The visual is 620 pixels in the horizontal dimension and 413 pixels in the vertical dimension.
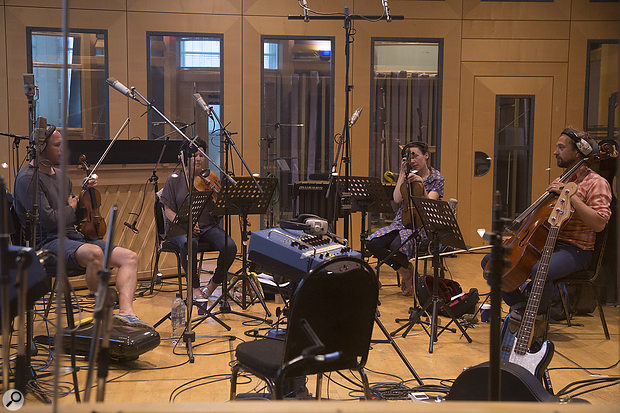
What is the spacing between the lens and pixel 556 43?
8852 mm

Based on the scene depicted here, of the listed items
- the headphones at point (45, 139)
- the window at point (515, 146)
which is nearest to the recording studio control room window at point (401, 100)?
the window at point (515, 146)

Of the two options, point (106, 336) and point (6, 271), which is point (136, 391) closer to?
point (6, 271)

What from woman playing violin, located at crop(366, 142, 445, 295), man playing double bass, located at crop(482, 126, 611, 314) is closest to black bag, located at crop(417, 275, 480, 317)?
woman playing violin, located at crop(366, 142, 445, 295)

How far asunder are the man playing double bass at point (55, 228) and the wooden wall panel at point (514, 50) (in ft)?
19.5

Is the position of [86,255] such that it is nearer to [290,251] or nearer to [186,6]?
[290,251]

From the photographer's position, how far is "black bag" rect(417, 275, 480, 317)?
18.0 feet

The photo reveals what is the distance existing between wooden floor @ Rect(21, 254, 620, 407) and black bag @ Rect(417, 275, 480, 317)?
0.66ft

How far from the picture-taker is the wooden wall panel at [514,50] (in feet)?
28.9

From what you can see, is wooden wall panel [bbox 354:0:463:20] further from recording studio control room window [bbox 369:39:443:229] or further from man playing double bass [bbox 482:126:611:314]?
man playing double bass [bbox 482:126:611:314]

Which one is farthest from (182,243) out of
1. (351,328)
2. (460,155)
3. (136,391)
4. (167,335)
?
(460,155)

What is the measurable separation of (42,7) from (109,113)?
153cm

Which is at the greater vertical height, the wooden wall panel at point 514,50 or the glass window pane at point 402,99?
the wooden wall panel at point 514,50

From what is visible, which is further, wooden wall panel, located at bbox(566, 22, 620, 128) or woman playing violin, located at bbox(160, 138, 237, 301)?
wooden wall panel, located at bbox(566, 22, 620, 128)

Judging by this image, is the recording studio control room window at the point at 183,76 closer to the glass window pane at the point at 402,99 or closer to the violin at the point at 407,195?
the glass window pane at the point at 402,99
